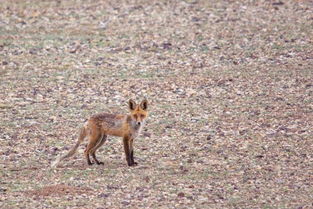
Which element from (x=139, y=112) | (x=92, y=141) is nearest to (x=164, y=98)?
(x=139, y=112)

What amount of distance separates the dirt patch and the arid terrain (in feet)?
0.08

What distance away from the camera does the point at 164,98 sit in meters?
15.3

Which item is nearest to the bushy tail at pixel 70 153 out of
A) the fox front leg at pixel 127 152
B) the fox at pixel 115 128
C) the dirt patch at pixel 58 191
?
the fox at pixel 115 128

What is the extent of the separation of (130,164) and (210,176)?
3.72ft

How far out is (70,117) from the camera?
1406 cm

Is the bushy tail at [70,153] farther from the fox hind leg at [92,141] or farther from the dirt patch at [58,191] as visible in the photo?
the dirt patch at [58,191]

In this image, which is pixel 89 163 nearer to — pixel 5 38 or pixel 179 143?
pixel 179 143

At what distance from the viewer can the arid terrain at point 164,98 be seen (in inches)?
404

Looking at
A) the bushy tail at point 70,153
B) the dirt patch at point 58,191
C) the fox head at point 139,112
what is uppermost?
the fox head at point 139,112

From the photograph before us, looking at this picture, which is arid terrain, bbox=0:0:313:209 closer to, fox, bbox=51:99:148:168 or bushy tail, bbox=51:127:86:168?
bushy tail, bbox=51:127:86:168

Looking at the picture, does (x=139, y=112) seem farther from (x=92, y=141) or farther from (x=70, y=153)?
(x=70, y=153)

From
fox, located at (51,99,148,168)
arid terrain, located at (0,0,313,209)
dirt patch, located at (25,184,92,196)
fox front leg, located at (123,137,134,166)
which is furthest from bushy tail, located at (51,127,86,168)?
dirt patch, located at (25,184,92,196)

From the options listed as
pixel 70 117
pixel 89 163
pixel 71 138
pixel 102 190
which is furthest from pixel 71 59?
pixel 102 190

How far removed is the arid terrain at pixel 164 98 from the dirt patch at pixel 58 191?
0.02 metres
